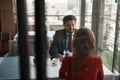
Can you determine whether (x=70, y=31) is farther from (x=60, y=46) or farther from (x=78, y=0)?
(x=78, y=0)

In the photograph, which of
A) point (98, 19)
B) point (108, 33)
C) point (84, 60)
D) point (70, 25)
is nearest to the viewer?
point (84, 60)

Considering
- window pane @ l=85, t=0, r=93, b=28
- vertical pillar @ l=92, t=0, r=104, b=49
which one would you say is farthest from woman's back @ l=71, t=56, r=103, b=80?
window pane @ l=85, t=0, r=93, b=28

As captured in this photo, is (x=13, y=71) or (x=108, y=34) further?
(x=108, y=34)

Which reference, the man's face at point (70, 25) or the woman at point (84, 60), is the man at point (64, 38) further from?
the woman at point (84, 60)

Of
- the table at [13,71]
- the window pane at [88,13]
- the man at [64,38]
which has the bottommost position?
the table at [13,71]

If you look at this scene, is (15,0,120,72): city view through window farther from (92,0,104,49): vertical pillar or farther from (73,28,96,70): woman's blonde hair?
(73,28,96,70): woman's blonde hair

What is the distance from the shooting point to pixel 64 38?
2.47 m

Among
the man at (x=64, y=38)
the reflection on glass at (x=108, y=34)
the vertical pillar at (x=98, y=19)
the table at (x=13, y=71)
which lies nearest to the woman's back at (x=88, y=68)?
the table at (x=13, y=71)

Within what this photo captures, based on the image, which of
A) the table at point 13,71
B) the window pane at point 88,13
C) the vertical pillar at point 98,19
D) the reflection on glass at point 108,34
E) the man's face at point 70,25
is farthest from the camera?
the window pane at point 88,13

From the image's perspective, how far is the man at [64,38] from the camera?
2.41 meters

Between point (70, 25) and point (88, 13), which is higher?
point (88, 13)

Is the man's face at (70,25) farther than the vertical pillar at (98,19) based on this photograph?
No

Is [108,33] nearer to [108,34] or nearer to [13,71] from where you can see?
[108,34]

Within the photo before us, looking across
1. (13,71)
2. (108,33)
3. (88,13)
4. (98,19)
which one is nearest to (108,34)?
(108,33)
